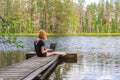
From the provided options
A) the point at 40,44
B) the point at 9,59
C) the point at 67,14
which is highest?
the point at 67,14

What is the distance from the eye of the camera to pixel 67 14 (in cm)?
10938

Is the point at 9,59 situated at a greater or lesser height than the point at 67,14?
lesser

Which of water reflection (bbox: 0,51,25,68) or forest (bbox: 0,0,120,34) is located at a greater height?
forest (bbox: 0,0,120,34)

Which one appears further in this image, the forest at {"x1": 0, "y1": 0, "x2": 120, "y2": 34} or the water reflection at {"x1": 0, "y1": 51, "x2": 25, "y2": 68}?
the forest at {"x1": 0, "y1": 0, "x2": 120, "y2": 34}

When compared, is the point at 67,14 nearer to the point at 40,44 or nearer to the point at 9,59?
the point at 9,59

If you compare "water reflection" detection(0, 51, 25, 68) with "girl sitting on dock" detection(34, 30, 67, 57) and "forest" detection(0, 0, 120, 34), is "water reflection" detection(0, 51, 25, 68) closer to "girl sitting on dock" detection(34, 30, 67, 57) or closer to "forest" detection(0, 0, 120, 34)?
"girl sitting on dock" detection(34, 30, 67, 57)

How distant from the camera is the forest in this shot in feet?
352

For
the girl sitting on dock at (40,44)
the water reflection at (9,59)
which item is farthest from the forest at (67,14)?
the girl sitting on dock at (40,44)

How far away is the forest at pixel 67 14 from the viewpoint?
107438mm

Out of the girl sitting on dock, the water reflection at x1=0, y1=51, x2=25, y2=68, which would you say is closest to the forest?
the water reflection at x1=0, y1=51, x2=25, y2=68

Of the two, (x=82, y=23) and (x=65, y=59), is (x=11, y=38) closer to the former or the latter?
(x=65, y=59)

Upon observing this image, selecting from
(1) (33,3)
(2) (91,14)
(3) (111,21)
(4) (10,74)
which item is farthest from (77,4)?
(4) (10,74)

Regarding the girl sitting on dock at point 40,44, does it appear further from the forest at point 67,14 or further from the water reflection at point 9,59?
the forest at point 67,14

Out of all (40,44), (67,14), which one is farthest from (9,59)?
(67,14)
